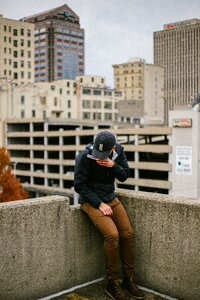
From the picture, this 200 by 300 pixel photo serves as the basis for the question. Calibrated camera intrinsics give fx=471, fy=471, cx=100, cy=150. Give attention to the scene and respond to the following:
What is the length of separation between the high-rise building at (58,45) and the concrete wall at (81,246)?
139787mm

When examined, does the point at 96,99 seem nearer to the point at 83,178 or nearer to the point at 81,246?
the point at 81,246

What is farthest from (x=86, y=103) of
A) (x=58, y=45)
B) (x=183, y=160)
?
(x=58, y=45)

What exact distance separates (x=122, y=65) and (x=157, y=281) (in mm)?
163394

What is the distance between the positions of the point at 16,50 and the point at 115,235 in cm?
9882

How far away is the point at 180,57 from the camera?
352ft

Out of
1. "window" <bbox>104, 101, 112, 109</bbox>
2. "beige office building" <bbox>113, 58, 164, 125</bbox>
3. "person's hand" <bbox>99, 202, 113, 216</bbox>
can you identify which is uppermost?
"beige office building" <bbox>113, 58, 164, 125</bbox>

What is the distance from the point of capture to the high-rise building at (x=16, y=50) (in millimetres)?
93562

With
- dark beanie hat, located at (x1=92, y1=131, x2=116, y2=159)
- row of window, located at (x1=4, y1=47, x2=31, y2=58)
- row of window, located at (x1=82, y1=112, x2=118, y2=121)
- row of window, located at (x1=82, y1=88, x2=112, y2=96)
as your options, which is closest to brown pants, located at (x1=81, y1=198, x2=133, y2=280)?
dark beanie hat, located at (x1=92, y1=131, x2=116, y2=159)

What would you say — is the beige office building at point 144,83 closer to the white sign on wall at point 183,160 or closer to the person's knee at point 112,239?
the white sign on wall at point 183,160

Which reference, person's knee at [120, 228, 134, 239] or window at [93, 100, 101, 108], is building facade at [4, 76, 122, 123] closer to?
window at [93, 100, 101, 108]

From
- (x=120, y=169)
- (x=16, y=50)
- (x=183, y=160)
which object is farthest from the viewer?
(x=16, y=50)

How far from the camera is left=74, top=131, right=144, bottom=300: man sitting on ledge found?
4.96m

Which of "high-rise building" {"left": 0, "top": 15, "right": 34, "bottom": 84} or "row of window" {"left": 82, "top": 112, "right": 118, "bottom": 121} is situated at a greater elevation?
"high-rise building" {"left": 0, "top": 15, "right": 34, "bottom": 84}

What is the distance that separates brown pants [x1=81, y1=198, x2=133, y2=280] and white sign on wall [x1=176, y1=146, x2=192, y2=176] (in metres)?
51.3
